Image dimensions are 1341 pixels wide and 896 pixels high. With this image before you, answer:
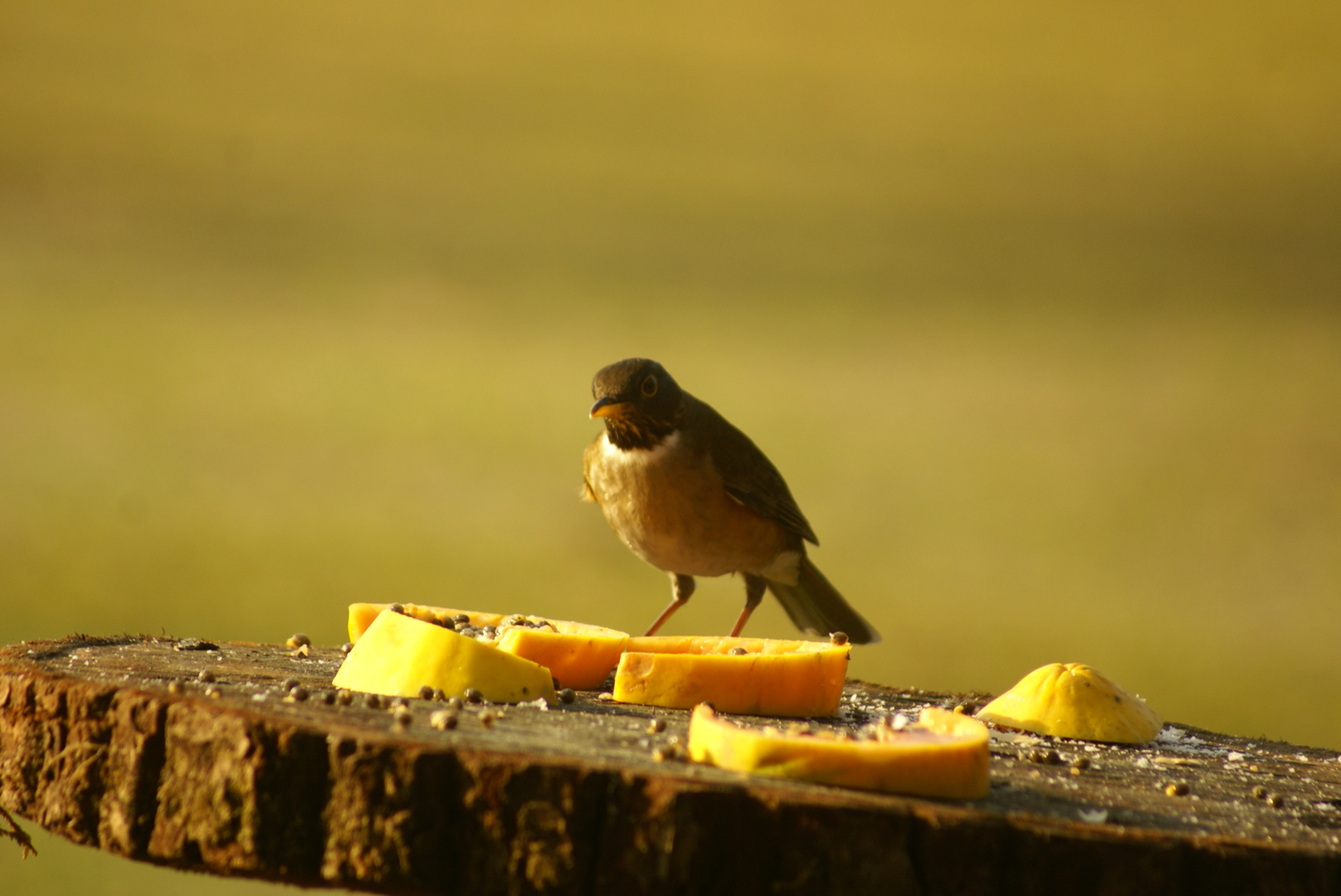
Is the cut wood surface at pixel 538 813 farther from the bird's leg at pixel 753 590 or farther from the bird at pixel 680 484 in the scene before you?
the bird's leg at pixel 753 590

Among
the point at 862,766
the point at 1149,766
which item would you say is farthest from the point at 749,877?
the point at 1149,766

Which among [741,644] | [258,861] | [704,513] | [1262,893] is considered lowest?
[258,861]

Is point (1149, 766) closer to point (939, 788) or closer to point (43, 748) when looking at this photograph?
point (939, 788)

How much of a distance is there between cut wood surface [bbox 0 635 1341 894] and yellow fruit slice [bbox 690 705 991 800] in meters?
0.05

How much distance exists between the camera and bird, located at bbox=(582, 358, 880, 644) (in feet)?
19.1

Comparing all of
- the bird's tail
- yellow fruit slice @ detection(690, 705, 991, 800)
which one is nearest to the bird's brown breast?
the bird's tail

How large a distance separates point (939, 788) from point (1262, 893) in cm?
64

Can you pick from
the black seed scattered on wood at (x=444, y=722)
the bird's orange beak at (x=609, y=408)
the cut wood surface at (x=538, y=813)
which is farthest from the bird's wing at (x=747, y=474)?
the black seed scattered on wood at (x=444, y=722)

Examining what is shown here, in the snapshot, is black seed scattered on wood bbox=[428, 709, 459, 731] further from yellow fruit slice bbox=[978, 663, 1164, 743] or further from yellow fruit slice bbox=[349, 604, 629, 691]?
yellow fruit slice bbox=[978, 663, 1164, 743]

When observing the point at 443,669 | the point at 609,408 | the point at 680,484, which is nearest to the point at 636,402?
the point at 609,408

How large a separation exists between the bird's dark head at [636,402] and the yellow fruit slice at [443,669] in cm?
213

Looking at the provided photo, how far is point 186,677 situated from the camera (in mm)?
3256

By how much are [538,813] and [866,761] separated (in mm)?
681

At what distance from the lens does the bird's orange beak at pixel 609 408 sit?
17.8 ft
